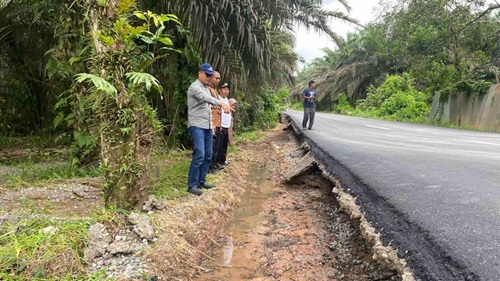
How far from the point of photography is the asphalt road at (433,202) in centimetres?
240

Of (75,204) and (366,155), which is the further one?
(366,155)

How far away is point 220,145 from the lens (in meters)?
6.50

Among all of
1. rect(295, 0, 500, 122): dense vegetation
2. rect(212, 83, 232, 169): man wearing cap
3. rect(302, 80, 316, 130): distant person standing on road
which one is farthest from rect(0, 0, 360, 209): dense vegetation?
rect(295, 0, 500, 122): dense vegetation

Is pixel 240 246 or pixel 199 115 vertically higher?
pixel 199 115

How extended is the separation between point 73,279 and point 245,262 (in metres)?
1.62

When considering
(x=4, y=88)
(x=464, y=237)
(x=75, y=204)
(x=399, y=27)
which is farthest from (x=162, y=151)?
(x=399, y=27)

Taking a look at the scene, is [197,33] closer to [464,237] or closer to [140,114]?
[140,114]

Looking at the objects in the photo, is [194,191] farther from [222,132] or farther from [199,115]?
[222,132]

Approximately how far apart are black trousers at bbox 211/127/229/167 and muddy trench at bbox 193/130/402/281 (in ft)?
2.52

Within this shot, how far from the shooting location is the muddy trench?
3.47 metres

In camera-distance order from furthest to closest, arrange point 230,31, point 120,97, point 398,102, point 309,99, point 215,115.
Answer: point 398,102, point 309,99, point 230,31, point 215,115, point 120,97

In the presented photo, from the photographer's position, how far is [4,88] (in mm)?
11469

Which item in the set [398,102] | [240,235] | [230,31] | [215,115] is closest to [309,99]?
[230,31]

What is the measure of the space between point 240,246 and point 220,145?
8.43 feet
